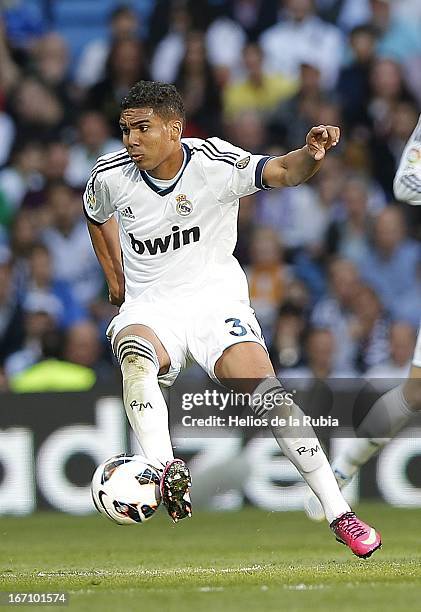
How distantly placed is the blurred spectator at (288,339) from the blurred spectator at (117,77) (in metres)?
2.98

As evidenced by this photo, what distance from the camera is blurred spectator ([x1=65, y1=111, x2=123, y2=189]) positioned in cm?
1302

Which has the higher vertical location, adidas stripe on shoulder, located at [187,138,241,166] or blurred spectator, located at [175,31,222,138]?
adidas stripe on shoulder, located at [187,138,241,166]

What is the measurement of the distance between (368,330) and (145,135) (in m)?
5.09

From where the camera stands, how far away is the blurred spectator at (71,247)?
41.0 ft

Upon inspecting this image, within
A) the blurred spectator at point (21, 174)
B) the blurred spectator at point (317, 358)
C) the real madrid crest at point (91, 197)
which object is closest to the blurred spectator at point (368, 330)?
the blurred spectator at point (317, 358)

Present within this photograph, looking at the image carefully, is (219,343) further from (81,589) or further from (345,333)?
(345,333)

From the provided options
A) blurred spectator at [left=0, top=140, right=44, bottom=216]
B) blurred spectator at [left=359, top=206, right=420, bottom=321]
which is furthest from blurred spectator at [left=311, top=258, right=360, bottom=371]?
blurred spectator at [left=0, top=140, right=44, bottom=216]

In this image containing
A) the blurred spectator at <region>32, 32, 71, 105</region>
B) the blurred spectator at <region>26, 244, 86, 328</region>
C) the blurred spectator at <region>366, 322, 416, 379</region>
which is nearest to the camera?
the blurred spectator at <region>366, 322, 416, 379</region>

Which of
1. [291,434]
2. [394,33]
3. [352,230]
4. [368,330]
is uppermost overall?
[394,33]

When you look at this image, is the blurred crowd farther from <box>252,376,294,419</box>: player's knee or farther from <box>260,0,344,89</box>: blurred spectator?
<box>252,376,294,419</box>: player's knee

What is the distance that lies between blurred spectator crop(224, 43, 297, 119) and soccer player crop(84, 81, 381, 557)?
5939mm

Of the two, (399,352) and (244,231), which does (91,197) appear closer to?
(399,352)

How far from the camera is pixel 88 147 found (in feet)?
42.9

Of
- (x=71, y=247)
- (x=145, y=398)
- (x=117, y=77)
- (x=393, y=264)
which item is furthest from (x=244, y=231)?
(x=145, y=398)
